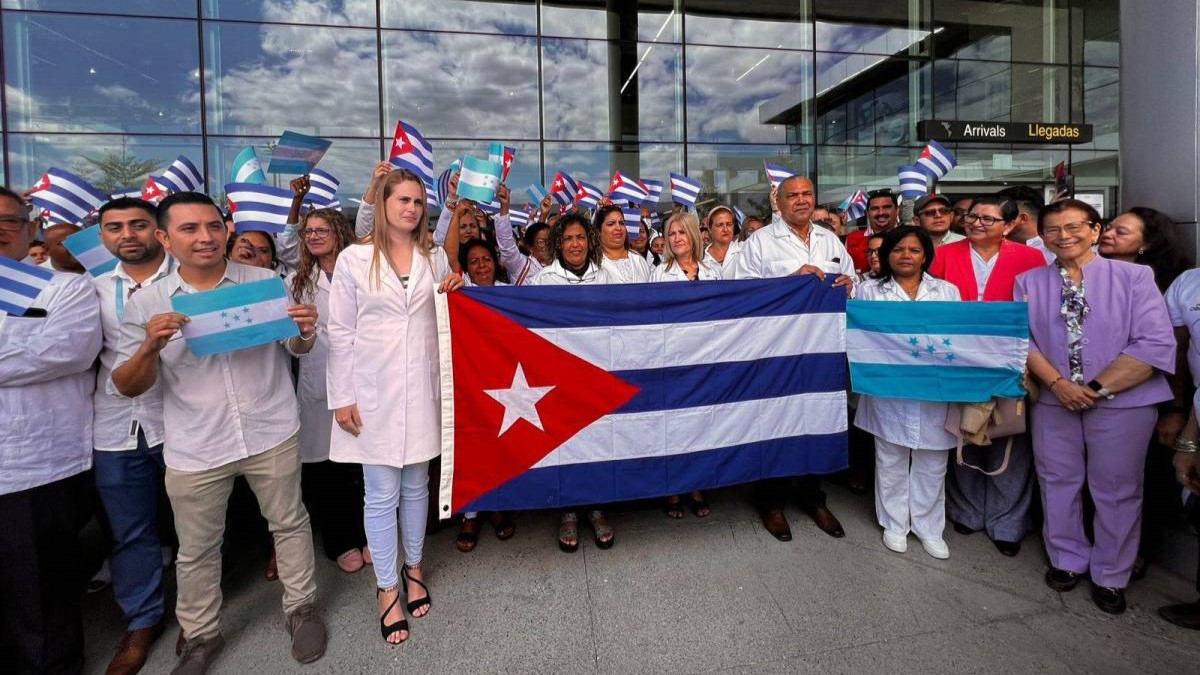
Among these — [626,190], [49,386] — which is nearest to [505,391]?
[49,386]

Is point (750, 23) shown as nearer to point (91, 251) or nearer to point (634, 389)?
point (634, 389)

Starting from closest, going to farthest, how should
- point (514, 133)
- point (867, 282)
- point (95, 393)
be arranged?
point (95, 393), point (867, 282), point (514, 133)

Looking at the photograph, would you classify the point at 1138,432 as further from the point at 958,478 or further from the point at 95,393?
the point at 95,393

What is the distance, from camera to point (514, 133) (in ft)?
41.9

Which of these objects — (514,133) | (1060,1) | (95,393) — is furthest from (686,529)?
(1060,1)

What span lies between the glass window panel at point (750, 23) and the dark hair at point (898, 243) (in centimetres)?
1191

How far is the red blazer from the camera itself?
11.7 feet

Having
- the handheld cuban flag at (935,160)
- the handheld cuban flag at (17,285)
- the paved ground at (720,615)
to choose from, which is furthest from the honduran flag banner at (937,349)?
the handheld cuban flag at (17,285)

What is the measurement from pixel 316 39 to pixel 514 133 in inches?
175

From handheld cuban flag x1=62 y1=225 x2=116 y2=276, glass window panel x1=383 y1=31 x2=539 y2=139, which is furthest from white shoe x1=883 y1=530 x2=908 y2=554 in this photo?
glass window panel x1=383 y1=31 x2=539 y2=139

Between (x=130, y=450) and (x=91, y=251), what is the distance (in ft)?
3.44

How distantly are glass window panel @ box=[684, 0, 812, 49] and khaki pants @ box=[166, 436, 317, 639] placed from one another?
13.8 metres

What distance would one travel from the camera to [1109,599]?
295 cm

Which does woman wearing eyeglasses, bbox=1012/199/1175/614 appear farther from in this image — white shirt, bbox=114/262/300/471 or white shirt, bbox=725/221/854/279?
white shirt, bbox=114/262/300/471
